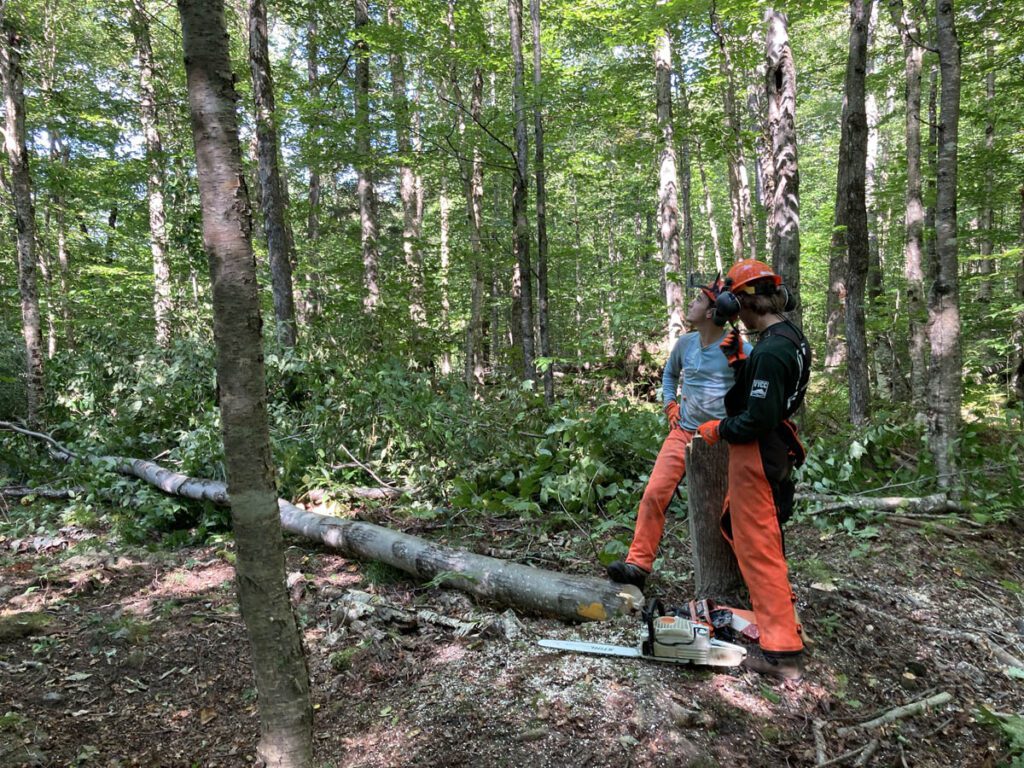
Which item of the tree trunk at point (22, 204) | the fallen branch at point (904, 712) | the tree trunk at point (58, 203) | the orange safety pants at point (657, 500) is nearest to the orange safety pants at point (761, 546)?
the fallen branch at point (904, 712)

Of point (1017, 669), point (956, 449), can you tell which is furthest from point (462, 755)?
point (956, 449)

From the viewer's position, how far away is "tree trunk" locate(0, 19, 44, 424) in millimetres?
9156

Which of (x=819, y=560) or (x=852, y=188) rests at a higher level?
(x=852, y=188)

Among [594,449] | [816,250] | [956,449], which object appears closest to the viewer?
[956,449]

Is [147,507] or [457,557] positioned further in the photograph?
[147,507]

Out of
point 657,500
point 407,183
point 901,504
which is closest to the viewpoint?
point 657,500

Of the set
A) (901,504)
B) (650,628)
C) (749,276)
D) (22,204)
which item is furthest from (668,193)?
(22,204)

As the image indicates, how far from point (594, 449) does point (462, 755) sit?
3810 millimetres

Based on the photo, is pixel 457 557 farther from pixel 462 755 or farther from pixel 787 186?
pixel 787 186

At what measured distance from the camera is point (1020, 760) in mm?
2488

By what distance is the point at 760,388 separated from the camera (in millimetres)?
3041

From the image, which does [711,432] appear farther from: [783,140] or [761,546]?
[783,140]

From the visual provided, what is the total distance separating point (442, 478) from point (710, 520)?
12.2ft

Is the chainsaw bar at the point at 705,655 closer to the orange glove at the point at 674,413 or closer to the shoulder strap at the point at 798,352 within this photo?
the shoulder strap at the point at 798,352
